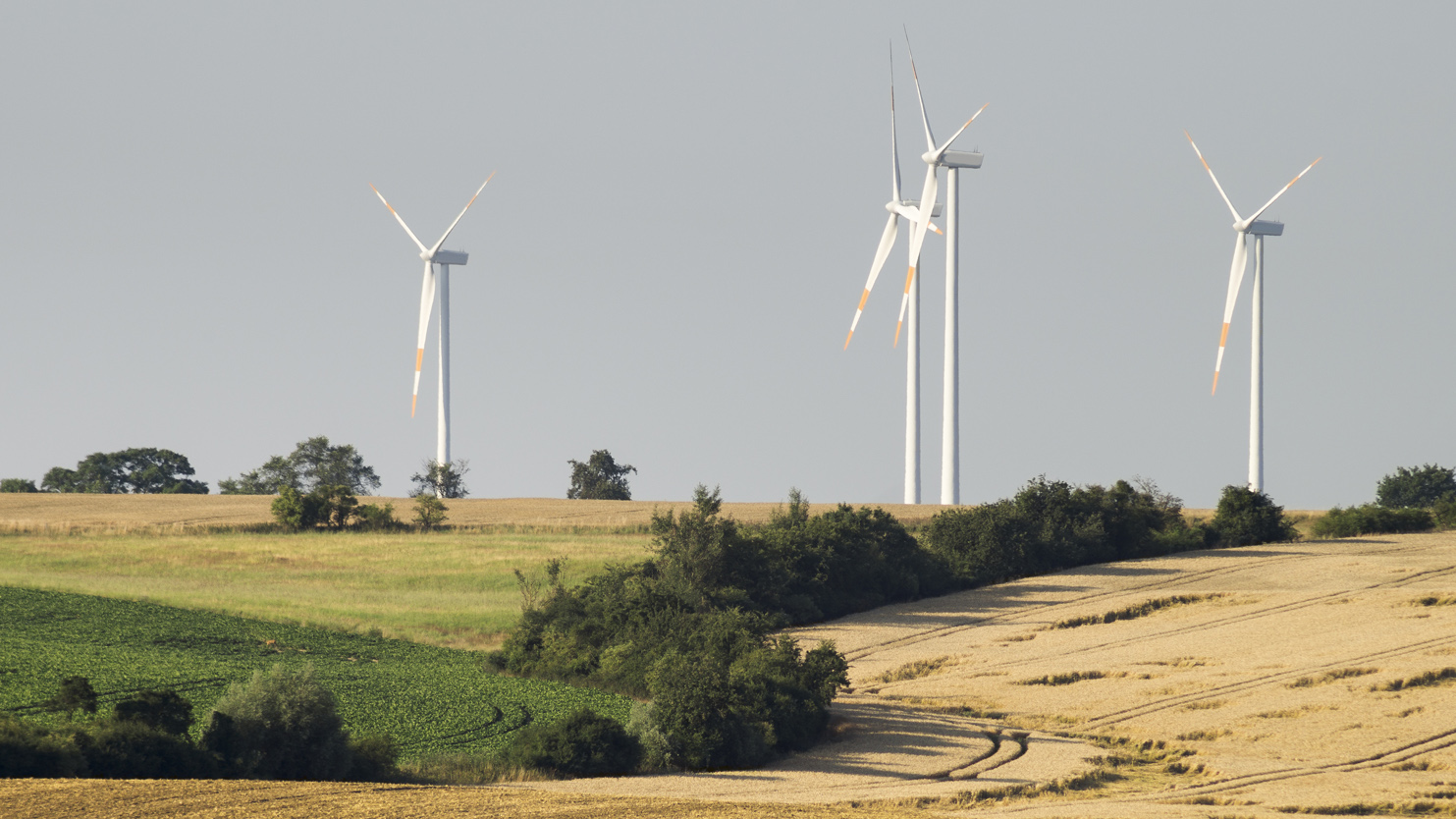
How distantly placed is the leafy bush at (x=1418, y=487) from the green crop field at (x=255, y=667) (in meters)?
87.9

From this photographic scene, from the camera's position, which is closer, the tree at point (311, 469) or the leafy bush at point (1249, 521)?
the leafy bush at point (1249, 521)

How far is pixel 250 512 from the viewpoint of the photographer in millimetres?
97688

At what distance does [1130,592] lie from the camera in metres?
64.2

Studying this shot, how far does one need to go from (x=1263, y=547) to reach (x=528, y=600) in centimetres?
4311

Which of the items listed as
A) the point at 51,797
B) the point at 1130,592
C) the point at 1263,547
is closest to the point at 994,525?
the point at 1130,592

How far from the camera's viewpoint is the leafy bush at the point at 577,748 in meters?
33.0

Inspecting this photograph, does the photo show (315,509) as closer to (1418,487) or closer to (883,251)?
(883,251)

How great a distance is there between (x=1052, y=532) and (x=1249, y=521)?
47.2 ft

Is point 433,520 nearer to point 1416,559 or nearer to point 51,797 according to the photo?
point 1416,559

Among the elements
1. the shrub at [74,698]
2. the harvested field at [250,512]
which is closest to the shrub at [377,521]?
the harvested field at [250,512]

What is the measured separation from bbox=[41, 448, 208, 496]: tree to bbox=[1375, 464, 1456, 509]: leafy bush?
4513 inches

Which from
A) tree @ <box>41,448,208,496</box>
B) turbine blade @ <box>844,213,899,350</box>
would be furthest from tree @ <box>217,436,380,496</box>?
turbine blade @ <box>844,213,899,350</box>

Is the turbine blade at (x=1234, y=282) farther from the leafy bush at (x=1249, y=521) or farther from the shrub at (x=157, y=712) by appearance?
the shrub at (x=157, y=712)

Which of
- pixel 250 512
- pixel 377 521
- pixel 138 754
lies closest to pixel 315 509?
pixel 377 521
